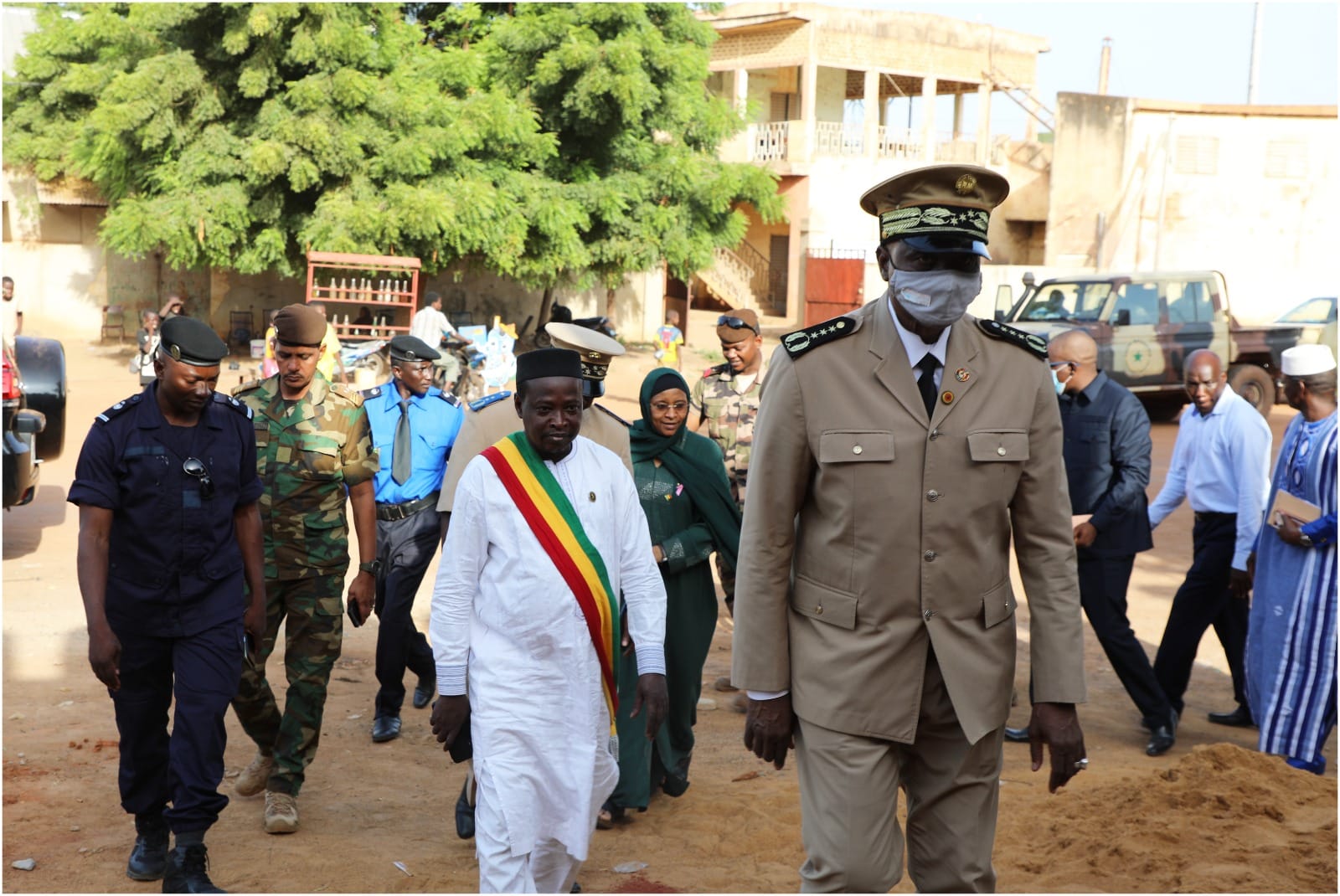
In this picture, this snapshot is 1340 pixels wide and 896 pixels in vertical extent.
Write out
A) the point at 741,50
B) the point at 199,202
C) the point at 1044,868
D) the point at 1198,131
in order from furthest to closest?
the point at 741,50 → the point at 1198,131 → the point at 199,202 → the point at 1044,868

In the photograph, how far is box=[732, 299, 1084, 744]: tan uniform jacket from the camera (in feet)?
10.5

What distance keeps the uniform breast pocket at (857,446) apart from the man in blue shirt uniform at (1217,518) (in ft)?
14.4

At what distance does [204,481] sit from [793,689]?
2310mm

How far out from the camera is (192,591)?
452cm

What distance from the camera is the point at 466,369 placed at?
63.4 ft

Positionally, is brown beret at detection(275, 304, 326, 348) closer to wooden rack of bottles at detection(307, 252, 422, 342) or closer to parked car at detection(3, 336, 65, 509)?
parked car at detection(3, 336, 65, 509)

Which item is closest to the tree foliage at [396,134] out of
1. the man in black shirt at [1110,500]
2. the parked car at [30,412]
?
the parked car at [30,412]

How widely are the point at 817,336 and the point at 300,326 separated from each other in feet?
8.87

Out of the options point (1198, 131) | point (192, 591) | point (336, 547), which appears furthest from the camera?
point (1198, 131)

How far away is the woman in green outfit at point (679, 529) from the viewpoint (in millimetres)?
5785

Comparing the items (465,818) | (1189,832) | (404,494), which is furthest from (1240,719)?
(404,494)

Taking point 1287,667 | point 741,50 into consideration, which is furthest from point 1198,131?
point 1287,667

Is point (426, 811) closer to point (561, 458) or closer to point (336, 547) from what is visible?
point (336, 547)

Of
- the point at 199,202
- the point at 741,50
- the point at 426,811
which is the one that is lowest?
the point at 426,811
